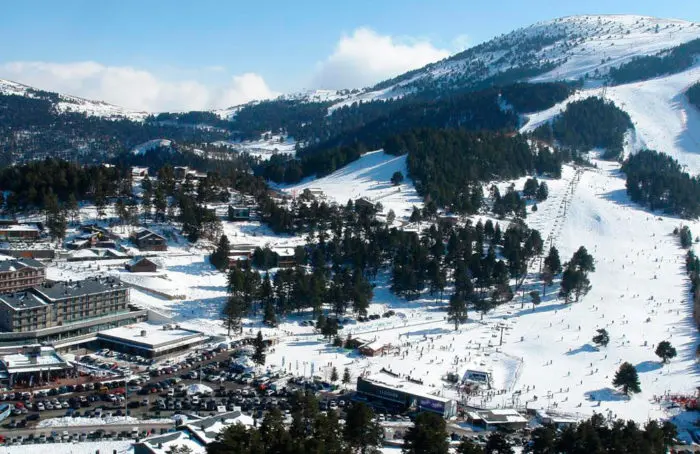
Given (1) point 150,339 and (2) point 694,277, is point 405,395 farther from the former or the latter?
(2) point 694,277

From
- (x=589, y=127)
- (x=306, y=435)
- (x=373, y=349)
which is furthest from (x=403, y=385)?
(x=589, y=127)

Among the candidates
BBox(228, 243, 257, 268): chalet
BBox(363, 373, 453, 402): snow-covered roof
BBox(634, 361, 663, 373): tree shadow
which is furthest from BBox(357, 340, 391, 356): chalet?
BBox(634, 361, 663, 373): tree shadow

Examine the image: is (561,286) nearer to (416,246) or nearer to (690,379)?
(416,246)

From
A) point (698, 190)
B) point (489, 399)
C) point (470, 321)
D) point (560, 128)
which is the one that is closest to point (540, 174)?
point (698, 190)

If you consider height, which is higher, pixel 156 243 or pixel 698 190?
pixel 698 190

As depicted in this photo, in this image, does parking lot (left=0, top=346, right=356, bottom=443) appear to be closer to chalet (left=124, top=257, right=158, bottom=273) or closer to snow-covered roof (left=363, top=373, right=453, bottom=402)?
snow-covered roof (left=363, top=373, right=453, bottom=402)

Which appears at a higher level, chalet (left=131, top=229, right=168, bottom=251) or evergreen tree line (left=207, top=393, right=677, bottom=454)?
chalet (left=131, top=229, right=168, bottom=251)
